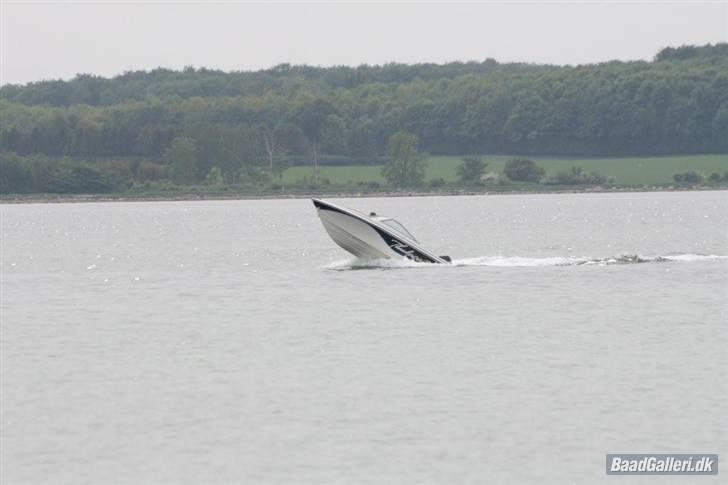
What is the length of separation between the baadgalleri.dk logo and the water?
30 centimetres

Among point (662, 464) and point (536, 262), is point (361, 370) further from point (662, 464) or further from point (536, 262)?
point (536, 262)

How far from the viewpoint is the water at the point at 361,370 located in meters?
23.5

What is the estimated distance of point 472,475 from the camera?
2225 cm

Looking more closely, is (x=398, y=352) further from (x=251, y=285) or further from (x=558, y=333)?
(x=251, y=285)

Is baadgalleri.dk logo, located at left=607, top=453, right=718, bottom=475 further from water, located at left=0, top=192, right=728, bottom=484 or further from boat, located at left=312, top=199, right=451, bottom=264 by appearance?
boat, located at left=312, top=199, right=451, bottom=264

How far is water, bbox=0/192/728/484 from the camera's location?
23.5 metres

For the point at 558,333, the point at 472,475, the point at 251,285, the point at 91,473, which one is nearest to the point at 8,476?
the point at 91,473

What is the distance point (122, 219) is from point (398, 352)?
99.9 m

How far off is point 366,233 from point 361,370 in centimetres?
1969

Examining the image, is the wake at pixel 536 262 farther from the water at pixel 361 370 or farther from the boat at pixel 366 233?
the boat at pixel 366 233

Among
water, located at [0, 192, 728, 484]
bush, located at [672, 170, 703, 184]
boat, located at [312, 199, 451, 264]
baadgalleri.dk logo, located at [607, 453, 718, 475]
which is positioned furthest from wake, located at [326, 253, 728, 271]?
bush, located at [672, 170, 703, 184]

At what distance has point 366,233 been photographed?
165 ft

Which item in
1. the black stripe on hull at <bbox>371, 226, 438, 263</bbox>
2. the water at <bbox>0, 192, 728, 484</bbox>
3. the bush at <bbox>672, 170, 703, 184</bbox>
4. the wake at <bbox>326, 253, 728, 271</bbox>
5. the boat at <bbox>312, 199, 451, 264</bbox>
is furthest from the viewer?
the bush at <bbox>672, 170, 703, 184</bbox>

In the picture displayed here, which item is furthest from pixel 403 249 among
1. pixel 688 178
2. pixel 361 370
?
pixel 688 178
